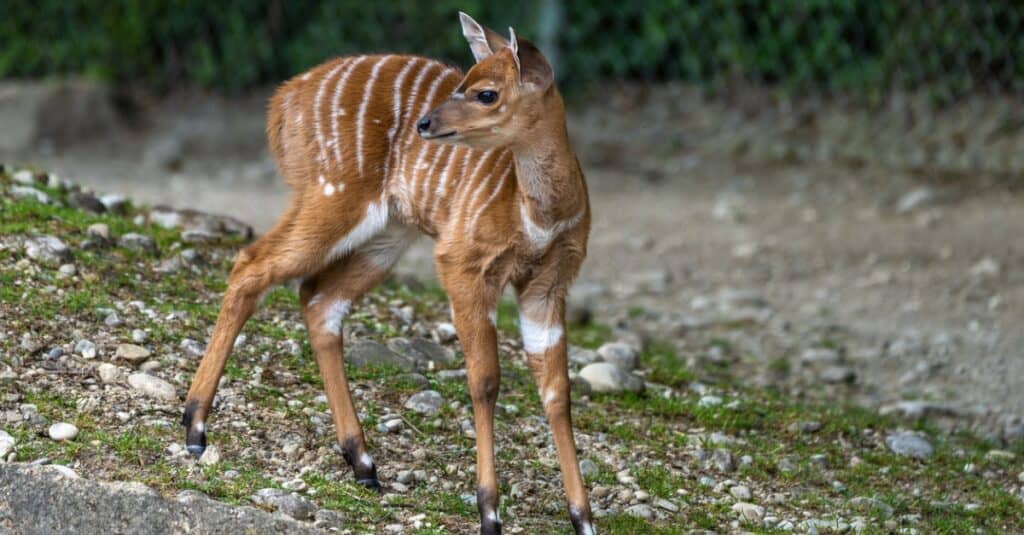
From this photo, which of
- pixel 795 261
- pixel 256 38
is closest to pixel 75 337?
pixel 795 261

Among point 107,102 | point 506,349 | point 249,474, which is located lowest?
point 107,102

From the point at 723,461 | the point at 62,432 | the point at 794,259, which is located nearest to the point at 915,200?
the point at 794,259

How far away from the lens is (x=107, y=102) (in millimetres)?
10555

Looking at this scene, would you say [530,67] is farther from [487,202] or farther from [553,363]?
[553,363]

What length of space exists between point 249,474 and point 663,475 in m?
1.28

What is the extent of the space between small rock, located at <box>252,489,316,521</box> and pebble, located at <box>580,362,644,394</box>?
158 centimetres

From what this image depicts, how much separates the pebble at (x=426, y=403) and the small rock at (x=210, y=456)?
0.78 m

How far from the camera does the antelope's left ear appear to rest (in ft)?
13.2

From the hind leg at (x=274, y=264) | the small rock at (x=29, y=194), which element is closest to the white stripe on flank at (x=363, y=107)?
the hind leg at (x=274, y=264)

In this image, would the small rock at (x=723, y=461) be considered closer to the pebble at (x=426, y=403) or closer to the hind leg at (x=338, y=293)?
the pebble at (x=426, y=403)

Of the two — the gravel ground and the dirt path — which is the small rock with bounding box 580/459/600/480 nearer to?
the gravel ground

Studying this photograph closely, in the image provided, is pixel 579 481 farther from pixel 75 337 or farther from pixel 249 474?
pixel 75 337

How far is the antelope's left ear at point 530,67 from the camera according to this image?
13.2ft

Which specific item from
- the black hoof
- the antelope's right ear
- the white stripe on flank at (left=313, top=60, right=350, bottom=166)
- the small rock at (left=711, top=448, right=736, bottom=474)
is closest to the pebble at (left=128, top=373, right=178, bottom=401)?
the black hoof
